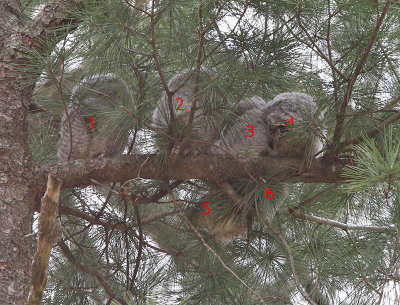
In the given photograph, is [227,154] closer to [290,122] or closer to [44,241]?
[290,122]

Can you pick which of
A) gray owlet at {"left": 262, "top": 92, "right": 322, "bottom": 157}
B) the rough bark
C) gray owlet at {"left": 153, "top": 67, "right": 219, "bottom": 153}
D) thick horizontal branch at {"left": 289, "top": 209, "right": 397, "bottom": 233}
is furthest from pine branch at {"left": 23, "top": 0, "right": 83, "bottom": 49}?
thick horizontal branch at {"left": 289, "top": 209, "right": 397, "bottom": 233}

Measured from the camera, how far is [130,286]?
2.22 m

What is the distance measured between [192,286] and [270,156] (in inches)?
29.3

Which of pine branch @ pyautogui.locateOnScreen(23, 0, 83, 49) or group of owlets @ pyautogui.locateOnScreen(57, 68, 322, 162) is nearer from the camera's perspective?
group of owlets @ pyautogui.locateOnScreen(57, 68, 322, 162)

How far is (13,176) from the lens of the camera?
1811mm

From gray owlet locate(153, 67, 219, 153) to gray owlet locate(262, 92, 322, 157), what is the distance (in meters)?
0.23

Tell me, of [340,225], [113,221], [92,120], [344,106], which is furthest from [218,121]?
[113,221]

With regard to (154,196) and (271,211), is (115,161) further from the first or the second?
(271,211)

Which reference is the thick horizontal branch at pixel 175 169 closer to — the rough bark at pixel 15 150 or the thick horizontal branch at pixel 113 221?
the rough bark at pixel 15 150

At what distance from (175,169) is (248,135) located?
30 centimetres

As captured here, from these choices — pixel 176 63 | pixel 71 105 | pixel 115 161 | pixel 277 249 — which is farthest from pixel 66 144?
pixel 277 249

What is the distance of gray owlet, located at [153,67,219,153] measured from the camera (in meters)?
1.67

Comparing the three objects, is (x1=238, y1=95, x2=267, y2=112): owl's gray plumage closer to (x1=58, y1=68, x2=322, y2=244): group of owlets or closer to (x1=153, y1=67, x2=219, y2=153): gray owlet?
(x1=58, y1=68, x2=322, y2=244): group of owlets

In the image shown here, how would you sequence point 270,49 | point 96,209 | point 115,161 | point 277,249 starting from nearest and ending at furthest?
point 115,161, point 270,49, point 277,249, point 96,209
